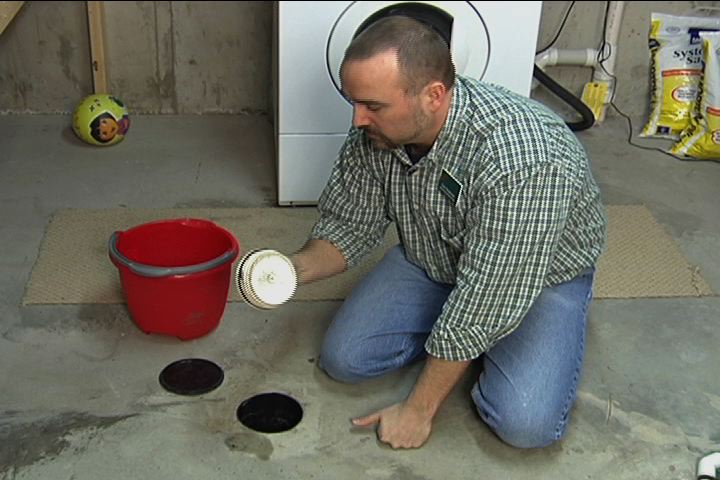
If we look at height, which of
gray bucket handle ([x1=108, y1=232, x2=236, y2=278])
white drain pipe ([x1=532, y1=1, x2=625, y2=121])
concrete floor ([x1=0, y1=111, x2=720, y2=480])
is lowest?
concrete floor ([x1=0, y1=111, x2=720, y2=480])

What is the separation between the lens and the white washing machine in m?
2.33

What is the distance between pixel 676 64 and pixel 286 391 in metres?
2.06

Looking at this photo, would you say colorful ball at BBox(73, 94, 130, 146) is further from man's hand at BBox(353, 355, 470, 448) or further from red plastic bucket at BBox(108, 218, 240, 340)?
man's hand at BBox(353, 355, 470, 448)

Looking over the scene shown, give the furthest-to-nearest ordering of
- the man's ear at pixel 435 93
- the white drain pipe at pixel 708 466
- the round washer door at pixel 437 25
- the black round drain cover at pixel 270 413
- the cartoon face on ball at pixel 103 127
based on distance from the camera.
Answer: the cartoon face on ball at pixel 103 127 < the round washer door at pixel 437 25 < the black round drain cover at pixel 270 413 < the white drain pipe at pixel 708 466 < the man's ear at pixel 435 93

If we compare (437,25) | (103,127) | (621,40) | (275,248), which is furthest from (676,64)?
(103,127)

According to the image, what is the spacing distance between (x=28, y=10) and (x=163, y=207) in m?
1.01

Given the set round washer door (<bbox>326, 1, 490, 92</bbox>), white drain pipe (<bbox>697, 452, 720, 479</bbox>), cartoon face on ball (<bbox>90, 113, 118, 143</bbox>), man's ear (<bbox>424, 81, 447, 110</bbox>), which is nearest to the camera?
man's ear (<bbox>424, 81, 447, 110</bbox>)

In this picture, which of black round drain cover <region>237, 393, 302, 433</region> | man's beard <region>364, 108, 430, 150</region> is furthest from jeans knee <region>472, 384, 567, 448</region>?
man's beard <region>364, 108, 430, 150</region>

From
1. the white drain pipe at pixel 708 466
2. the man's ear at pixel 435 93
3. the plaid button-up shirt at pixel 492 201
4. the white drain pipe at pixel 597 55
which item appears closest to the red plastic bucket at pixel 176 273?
the plaid button-up shirt at pixel 492 201

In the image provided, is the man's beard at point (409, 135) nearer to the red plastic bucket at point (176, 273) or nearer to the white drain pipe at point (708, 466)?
the red plastic bucket at point (176, 273)

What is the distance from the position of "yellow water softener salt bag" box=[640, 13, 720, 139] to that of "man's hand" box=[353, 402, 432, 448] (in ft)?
6.48

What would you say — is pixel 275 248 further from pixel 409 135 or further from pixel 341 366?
pixel 409 135

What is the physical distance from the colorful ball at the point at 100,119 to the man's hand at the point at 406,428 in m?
1.67

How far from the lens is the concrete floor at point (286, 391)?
1624 mm
